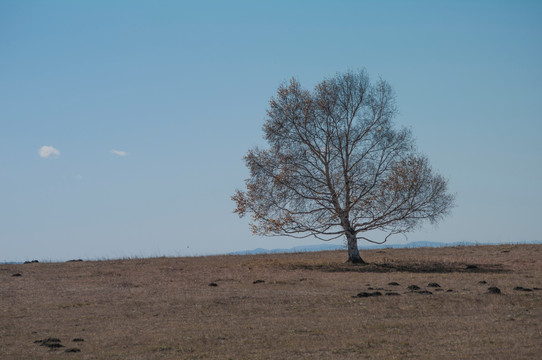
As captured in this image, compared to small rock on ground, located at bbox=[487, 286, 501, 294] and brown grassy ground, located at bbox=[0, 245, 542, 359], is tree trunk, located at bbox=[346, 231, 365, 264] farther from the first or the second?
small rock on ground, located at bbox=[487, 286, 501, 294]

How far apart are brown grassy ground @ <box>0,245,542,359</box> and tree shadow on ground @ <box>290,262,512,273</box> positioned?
125mm

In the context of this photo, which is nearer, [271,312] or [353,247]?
[271,312]

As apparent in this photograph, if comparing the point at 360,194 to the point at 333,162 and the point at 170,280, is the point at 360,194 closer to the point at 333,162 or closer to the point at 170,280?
the point at 333,162

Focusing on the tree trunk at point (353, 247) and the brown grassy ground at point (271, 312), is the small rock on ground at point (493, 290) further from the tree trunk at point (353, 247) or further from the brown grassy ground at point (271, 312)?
the tree trunk at point (353, 247)

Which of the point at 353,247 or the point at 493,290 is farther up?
the point at 353,247

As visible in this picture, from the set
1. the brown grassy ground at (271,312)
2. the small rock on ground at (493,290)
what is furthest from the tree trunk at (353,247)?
the small rock on ground at (493,290)

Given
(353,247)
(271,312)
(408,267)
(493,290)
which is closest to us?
(271,312)

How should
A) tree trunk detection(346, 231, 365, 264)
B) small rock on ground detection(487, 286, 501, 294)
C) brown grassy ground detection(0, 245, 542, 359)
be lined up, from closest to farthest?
brown grassy ground detection(0, 245, 542, 359), small rock on ground detection(487, 286, 501, 294), tree trunk detection(346, 231, 365, 264)

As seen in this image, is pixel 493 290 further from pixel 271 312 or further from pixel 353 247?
pixel 353 247

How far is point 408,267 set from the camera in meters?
39.2

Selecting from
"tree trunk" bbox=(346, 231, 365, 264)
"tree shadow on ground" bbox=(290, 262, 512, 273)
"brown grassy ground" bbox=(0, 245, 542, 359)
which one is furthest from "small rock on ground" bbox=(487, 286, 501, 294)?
"tree trunk" bbox=(346, 231, 365, 264)

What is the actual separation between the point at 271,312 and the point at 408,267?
62.6 feet

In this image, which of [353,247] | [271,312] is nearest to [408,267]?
[353,247]

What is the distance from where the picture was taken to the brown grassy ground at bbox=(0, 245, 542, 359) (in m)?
16.4
